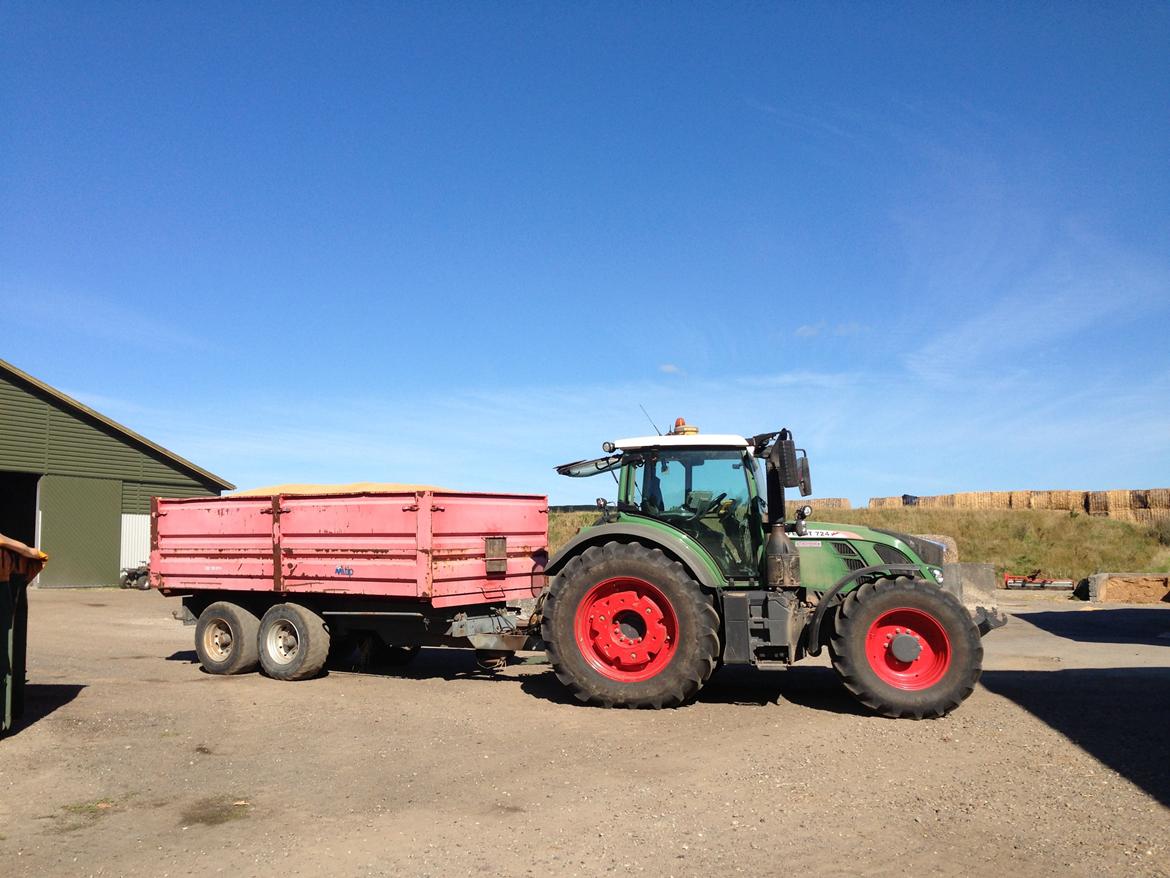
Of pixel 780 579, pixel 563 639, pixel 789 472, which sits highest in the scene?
pixel 789 472

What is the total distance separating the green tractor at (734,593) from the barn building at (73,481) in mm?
21651

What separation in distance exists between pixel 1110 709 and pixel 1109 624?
32.3 ft

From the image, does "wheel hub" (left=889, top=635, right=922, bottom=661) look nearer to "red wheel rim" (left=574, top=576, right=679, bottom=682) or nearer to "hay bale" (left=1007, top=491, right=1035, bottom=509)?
"red wheel rim" (left=574, top=576, right=679, bottom=682)

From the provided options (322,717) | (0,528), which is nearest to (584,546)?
(322,717)

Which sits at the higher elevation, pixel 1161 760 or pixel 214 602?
pixel 214 602

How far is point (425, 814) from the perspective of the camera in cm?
520

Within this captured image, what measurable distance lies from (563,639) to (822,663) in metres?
4.31

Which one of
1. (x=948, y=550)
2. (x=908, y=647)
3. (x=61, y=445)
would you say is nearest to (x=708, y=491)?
(x=908, y=647)

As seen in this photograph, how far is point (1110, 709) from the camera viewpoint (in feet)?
26.0

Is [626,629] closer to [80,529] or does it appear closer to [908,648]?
[908,648]

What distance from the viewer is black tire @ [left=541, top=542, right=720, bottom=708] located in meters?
7.95

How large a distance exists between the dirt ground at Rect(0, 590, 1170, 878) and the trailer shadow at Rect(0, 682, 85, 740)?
0.14 feet

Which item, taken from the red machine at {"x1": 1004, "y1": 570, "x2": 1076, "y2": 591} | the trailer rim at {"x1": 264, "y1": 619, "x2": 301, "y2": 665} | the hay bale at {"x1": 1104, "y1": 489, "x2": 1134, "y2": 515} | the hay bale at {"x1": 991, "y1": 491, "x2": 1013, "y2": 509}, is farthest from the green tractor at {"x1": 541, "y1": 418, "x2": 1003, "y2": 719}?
the hay bale at {"x1": 991, "y1": 491, "x2": 1013, "y2": 509}

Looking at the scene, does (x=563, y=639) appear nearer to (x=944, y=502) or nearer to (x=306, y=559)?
(x=306, y=559)
